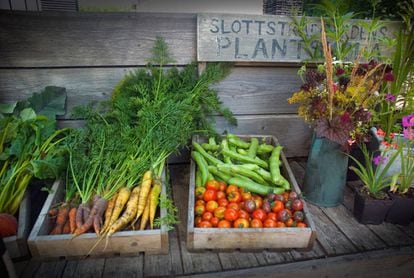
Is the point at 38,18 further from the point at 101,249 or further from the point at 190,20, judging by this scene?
the point at 101,249

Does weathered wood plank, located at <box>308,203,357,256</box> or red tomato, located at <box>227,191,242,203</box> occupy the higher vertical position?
red tomato, located at <box>227,191,242,203</box>

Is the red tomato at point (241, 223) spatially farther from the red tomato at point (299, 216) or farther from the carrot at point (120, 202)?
the carrot at point (120, 202)

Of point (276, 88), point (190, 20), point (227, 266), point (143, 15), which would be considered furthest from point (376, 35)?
point (227, 266)

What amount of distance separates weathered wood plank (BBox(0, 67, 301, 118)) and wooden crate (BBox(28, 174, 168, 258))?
861mm

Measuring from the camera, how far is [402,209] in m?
1.43

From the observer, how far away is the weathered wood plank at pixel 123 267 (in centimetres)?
114

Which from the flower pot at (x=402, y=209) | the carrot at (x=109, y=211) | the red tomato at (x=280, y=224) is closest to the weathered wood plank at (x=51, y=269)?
the carrot at (x=109, y=211)

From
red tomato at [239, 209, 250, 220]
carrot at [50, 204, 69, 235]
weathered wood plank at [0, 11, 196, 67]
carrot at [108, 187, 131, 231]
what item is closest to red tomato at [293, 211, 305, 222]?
red tomato at [239, 209, 250, 220]

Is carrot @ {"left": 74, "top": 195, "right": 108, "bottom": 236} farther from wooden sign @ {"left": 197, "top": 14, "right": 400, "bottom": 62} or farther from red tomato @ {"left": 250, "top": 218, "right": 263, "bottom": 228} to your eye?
wooden sign @ {"left": 197, "top": 14, "right": 400, "bottom": 62}

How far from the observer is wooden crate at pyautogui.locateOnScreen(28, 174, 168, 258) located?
111 cm

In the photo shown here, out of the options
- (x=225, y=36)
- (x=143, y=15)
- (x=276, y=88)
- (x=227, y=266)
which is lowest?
(x=227, y=266)

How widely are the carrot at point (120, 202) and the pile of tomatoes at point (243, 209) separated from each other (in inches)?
13.8

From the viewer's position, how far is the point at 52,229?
4.03 feet

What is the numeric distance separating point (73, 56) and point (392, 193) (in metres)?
2.01
